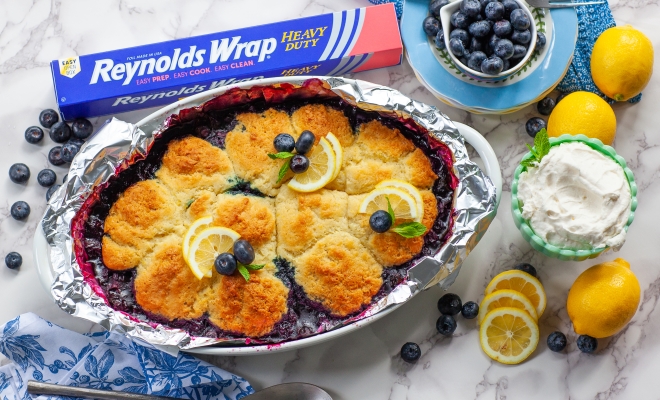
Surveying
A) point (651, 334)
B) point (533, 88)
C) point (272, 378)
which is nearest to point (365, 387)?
point (272, 378)

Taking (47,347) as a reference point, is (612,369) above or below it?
below

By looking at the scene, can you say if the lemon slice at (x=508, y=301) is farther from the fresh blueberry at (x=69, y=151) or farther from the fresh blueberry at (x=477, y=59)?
the fresh blueberry at (x=69, y=151)

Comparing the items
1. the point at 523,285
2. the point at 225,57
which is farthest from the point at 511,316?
the point at 225,57

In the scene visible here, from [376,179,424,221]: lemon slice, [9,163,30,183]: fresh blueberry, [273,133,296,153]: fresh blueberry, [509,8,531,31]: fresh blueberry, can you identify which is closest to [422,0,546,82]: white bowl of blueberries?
[509,8,531,31]: fresh blueberry

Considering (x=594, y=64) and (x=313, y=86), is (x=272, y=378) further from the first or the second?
(x=594, y=64)

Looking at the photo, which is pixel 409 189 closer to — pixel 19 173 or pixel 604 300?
pixel 604 300

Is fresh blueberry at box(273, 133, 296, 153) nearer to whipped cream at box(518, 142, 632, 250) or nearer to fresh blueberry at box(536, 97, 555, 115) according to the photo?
whipped cream at box(518, 142, 632, 250)
